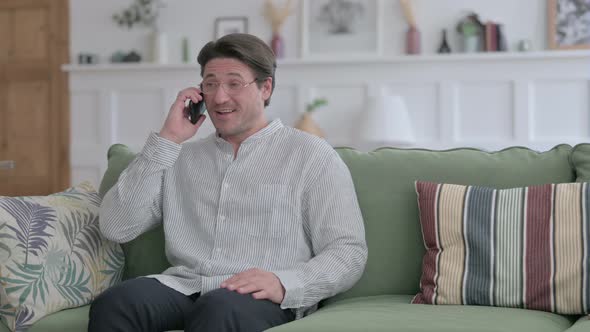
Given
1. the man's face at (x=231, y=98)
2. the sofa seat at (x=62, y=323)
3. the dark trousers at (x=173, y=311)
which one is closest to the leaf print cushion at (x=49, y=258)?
the sofa seat at (x=62, y=323)

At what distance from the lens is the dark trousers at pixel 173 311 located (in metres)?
1.89

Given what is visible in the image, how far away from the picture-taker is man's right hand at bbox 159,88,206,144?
233 cm

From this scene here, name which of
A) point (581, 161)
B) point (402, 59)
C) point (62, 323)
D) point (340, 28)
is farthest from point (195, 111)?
point (340, 28)

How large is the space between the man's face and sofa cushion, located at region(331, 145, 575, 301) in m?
0.35

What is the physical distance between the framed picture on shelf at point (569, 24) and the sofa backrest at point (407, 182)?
3201 millimetres

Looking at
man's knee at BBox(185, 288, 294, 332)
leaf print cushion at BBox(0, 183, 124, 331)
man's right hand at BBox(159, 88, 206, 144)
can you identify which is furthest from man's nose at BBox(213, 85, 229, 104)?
man's knee at BBox(185, 288, 294, 332)

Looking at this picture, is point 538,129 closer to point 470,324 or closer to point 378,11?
point 378,11

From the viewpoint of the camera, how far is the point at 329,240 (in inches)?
84.7

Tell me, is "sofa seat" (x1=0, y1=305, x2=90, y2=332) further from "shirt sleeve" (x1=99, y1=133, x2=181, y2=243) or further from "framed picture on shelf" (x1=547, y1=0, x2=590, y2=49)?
"framed picture on shelf" (x1=547, y1=0, x2=590, y2=49)

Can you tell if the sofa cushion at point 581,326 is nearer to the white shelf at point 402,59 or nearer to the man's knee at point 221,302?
the man's knee at point 221,302

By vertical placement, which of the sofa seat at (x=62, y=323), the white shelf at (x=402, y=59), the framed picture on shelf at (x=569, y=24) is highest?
the framed picture on shelf at (x=569, y=24)

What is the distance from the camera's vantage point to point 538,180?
2230 mm

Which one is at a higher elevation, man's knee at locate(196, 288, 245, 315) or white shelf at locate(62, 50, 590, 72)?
white shelf at locate(62, 50, 590, 72)

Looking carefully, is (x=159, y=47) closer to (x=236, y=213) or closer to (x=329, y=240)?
(x=236, y=213)
